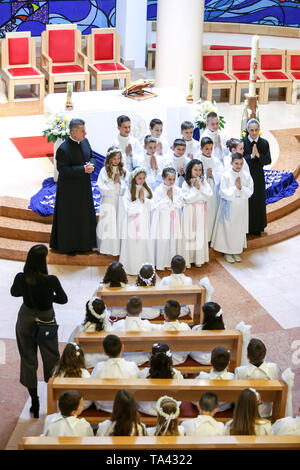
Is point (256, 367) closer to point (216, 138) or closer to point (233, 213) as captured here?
point (233, 213)

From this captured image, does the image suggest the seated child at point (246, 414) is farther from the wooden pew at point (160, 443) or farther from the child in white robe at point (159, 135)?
the child in white robe at point (159, 135)

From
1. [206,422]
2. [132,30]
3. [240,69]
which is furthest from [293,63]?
[206,422]

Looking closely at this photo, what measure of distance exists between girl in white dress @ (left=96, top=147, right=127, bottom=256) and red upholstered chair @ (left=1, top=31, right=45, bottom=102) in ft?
18.4

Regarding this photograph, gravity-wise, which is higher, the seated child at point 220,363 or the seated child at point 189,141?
the seated child at point 189,141

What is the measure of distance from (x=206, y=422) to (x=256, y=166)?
5.18m

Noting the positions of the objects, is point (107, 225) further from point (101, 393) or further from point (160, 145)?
point (101, 393)

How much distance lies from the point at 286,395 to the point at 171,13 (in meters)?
9.32

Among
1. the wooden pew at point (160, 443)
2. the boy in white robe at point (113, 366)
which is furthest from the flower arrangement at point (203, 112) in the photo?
the wooden pew at point (160, 443)

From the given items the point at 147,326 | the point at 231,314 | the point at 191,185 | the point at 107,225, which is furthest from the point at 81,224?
the point at 147,326

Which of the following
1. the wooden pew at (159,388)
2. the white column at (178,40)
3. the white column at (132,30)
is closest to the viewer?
the wooden pew at (159,388)

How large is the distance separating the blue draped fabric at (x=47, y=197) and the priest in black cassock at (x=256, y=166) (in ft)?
6.66

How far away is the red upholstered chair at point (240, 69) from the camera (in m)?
15.5

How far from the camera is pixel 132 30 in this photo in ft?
55.5
